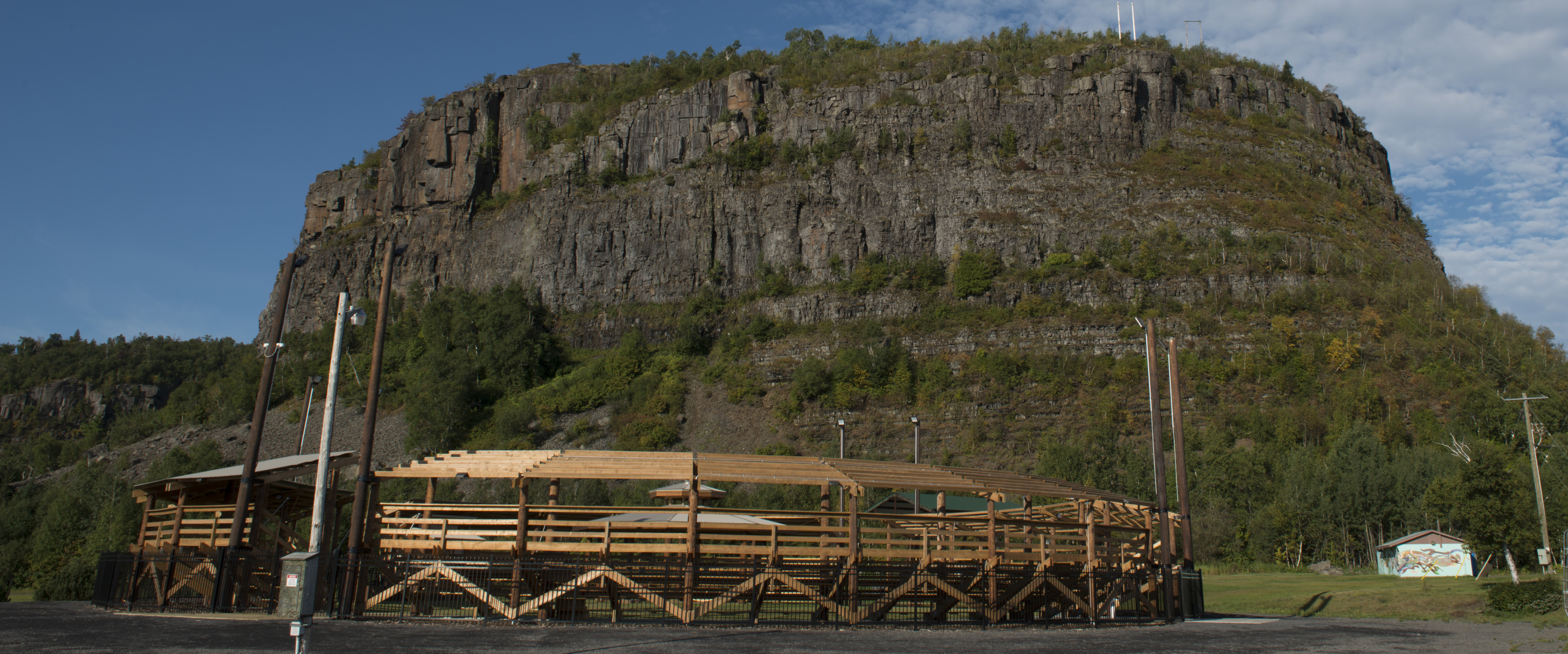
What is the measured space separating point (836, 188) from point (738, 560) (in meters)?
84.8

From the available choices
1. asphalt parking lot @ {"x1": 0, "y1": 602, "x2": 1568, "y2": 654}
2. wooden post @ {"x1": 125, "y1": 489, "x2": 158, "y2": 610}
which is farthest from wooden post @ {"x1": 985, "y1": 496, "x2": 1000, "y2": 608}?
wooden post @ {"x1": 125, "y1": 489, "x2": 158, "y2": 610}

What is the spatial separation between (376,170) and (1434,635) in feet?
441

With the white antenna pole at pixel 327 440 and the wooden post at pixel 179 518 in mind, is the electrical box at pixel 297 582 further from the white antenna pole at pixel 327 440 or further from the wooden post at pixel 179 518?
the wooden post at pixel 179 518

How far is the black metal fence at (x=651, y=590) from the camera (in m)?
19.0

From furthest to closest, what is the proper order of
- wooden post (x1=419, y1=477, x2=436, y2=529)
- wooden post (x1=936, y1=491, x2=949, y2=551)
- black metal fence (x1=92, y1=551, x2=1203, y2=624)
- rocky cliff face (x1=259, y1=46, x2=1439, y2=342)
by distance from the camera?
rocky cliff face (x1=259, y1=46, x2=1439, y2=342) < wooden post (x1=936, y1=491, x2=949, y2=551) < wooden post (x1=419, y1=477, x2=436, y2=529) < black metal fence (x1=92, y1=551, x2=1203, y2=624)

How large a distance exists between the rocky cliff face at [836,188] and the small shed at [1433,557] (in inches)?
1641

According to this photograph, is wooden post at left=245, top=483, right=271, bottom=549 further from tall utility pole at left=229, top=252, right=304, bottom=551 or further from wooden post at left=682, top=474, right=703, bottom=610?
wooden post at left=682, top=474, right=703, bottom=610

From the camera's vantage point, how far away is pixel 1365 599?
96.6 feet

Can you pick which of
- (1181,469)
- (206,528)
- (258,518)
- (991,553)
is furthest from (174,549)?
(1181,469)

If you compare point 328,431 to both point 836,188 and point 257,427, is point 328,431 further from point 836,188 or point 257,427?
point 836,188

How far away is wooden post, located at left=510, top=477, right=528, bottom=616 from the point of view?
61.0 feet

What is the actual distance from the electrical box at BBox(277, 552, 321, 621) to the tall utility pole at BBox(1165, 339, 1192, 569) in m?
19.7

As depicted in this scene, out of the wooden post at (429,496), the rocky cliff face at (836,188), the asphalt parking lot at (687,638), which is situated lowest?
the asphalt parking lot at (687,638)

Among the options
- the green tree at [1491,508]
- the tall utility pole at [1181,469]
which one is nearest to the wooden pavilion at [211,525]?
the tall utility pole at [1181,469]
